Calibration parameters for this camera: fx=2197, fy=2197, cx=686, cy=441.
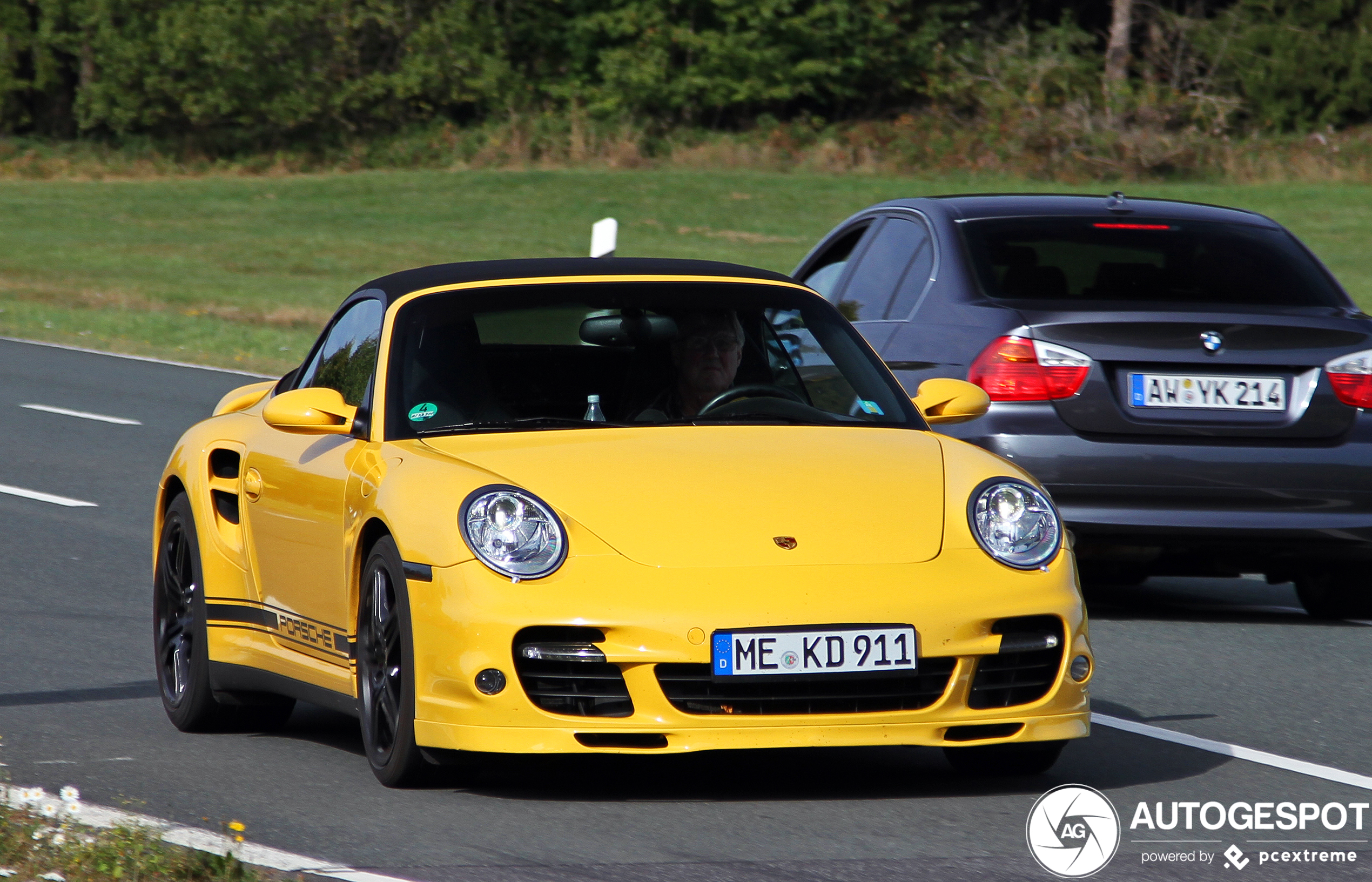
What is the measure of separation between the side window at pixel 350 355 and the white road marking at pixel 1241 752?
2.38m

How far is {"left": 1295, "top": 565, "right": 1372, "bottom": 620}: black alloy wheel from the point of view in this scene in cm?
888

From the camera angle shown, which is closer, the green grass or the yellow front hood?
the yellow front hood

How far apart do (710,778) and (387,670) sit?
0.89 metres

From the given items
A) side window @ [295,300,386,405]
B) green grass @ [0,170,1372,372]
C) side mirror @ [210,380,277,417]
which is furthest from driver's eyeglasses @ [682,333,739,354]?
green grass @ [0,170,1372,372]

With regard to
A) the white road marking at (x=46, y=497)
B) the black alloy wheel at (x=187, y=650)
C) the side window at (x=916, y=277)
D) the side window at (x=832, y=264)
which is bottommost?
the white road marking at (x=46, y=497)

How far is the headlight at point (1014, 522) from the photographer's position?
5344 millimetres

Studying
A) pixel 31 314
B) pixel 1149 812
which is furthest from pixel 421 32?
pixel 1149 812

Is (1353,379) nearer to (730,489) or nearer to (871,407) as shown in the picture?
(871,407)

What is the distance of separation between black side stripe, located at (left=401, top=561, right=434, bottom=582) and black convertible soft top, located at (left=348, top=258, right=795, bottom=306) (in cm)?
119

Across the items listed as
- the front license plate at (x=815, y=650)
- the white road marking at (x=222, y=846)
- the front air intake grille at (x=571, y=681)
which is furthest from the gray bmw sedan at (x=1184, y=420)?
the white road marking at (x=222, y=846)

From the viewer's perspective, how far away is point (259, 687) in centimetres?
632

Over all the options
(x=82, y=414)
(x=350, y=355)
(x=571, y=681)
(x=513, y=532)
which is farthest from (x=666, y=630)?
(x=82, y=414)

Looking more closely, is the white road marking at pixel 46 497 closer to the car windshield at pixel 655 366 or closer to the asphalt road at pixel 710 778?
the asphalt road at pixel 710 778

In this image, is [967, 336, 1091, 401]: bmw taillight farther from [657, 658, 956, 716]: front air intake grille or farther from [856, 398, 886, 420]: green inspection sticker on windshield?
[657, 658, 956, 716]: front air intake grille
